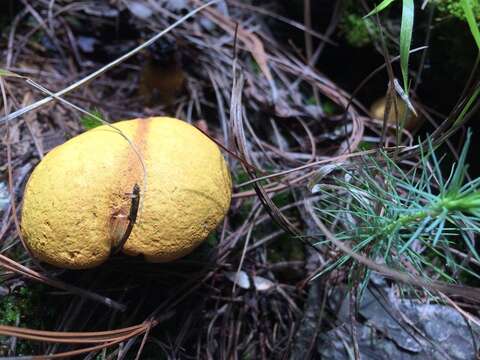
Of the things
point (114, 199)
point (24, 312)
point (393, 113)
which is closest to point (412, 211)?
point (114, 199)

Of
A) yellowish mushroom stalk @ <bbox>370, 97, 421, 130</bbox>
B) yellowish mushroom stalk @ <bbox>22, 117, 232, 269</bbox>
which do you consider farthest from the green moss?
yellowish mushroom stalk @ <bbox>370, 97, 421, 130</bbox>

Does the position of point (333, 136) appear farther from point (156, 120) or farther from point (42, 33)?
point (42, 33)

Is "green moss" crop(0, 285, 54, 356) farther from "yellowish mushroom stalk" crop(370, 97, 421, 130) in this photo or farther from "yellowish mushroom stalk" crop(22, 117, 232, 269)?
"yellowish mushroom stalk" crop(370, 97, 421, 130)

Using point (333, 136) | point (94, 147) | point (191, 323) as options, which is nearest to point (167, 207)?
point (94, 147)

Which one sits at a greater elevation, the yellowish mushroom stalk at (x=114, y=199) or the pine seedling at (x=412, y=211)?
the pine seedling at (x=412, y=211)

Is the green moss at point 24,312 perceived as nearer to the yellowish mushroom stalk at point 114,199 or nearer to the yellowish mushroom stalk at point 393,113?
the yellowish mushroom stalk at point 114,199

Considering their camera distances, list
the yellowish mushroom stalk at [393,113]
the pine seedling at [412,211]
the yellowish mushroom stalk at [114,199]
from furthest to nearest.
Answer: the yellowish mushroom stalk at [393,113] < the yellowish mushroom stalk at [114,199] < the pine seedling at [412,211]

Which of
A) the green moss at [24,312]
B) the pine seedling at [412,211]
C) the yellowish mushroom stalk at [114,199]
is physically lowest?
the green moss at [24,312]

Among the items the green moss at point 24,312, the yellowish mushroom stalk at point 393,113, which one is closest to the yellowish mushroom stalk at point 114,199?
the green moss at point 24,312

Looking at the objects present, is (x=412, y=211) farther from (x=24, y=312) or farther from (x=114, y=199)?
(x=24, y=312)
